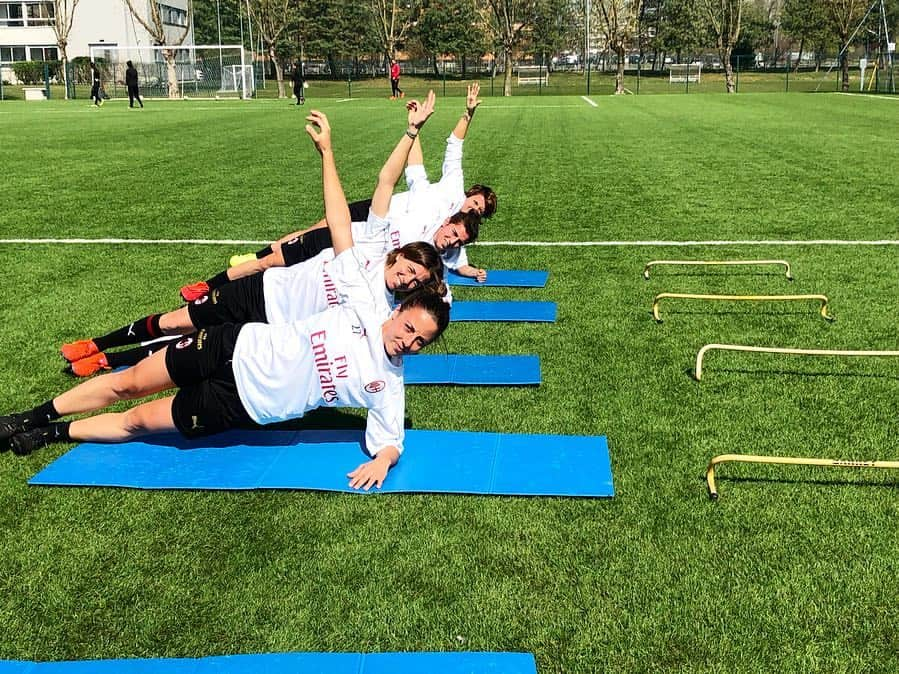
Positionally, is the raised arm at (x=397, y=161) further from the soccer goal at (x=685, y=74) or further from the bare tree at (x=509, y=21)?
the soccer goal at (x=685, y=74)

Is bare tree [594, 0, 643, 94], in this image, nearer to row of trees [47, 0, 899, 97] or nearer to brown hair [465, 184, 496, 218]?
row of trees [47, 0, 899, 97]

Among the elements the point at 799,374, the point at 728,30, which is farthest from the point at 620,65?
the point at 799,374

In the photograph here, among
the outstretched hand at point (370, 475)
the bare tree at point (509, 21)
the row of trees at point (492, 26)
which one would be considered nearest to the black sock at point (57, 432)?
the outstretched hand at point (370, 475)

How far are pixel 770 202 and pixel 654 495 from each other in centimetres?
1013

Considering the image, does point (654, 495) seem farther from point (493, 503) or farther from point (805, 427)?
point (805, 427)

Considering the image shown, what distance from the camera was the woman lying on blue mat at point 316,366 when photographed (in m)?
4.29

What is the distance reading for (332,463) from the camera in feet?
15.8

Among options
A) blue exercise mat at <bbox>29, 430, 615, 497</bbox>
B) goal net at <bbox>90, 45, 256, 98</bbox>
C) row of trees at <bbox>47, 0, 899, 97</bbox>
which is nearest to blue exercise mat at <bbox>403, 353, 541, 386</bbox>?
blue exercise mat at <bbox>29, 430, 615, 497</bbox>

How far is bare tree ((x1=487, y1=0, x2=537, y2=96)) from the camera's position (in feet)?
172

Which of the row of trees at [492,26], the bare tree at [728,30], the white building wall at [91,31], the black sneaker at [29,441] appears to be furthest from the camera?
the row of trees at [492,26]

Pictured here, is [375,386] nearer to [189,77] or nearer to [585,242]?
[585,242]

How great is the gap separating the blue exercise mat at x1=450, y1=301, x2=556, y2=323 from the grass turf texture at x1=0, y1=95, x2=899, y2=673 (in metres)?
0.16

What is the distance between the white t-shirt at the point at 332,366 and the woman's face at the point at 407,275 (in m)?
0.22

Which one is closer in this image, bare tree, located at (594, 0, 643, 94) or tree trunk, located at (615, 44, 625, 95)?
tree trunk, located at (615, 44, 625, 95)
